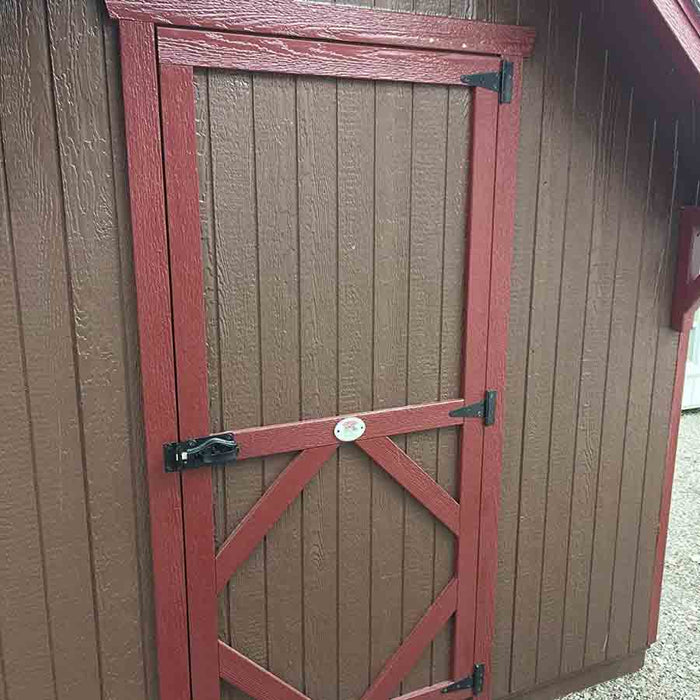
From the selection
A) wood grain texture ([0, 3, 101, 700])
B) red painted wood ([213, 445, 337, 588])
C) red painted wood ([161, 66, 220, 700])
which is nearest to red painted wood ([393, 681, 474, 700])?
red painted wood ([161, 66, 220, 700])

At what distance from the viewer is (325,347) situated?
213 cm

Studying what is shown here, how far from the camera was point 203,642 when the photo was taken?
2.11 meters

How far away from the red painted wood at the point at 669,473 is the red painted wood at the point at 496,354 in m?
0.89

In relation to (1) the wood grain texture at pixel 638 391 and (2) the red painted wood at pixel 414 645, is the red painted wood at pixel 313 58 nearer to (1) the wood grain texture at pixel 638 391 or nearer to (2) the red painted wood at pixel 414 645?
(1) the wood grain texture at pixel 638 391

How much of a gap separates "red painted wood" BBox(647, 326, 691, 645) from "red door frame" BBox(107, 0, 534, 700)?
925 mm

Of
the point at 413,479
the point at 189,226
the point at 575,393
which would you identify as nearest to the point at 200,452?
→ the point at 189,226

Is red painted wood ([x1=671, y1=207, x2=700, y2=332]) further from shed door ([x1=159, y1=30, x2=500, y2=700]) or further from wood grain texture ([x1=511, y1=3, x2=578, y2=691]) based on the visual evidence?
shed door ([x1=159, y1=30, x2=500, y2=700])

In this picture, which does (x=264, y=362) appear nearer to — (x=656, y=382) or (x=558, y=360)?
(x=558, y=360)

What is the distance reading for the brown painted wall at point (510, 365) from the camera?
5.65 feet

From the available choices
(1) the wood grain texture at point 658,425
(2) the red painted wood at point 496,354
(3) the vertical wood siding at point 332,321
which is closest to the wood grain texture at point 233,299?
(3) the vertical wood siding at point 332,321

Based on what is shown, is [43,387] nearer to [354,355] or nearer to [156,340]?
[156,340]

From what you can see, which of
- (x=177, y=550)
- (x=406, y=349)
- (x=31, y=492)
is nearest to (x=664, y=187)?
(x=406, y=349)

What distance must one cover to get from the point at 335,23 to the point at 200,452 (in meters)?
1.27

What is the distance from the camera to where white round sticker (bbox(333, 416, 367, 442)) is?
7.16 ft
